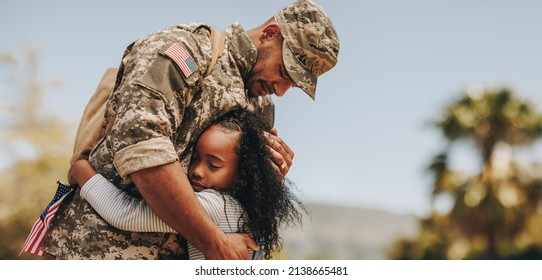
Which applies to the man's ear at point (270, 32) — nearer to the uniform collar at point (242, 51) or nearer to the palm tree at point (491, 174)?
the uniform collar at point (242, 51)

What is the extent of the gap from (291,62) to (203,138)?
0.58 m

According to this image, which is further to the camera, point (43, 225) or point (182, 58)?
point (43, 225)

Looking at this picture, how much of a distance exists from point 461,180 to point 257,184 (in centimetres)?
1924

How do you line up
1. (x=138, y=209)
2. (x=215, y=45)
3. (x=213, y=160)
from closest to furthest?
(x=138, y=209)
(x=213, y=160)
(x=215, y=45)

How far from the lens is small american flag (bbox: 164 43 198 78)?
2.56 metres

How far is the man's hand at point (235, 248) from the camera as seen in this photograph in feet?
8.32

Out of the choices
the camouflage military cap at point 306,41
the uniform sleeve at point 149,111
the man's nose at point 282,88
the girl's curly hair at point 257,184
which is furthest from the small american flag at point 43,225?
the camouflage military cap at point 306,41

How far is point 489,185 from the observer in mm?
20922

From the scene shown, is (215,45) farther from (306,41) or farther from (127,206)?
(127,206)

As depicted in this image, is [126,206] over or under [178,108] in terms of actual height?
under

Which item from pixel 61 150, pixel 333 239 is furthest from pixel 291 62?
pixel 333 239

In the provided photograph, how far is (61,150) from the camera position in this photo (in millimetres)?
19766

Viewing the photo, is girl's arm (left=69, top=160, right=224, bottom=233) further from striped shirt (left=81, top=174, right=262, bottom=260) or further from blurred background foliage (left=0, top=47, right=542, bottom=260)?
blurred background foliage (left=0, top=47, right=542, bottom=260)

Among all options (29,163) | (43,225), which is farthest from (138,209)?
(29,163)
